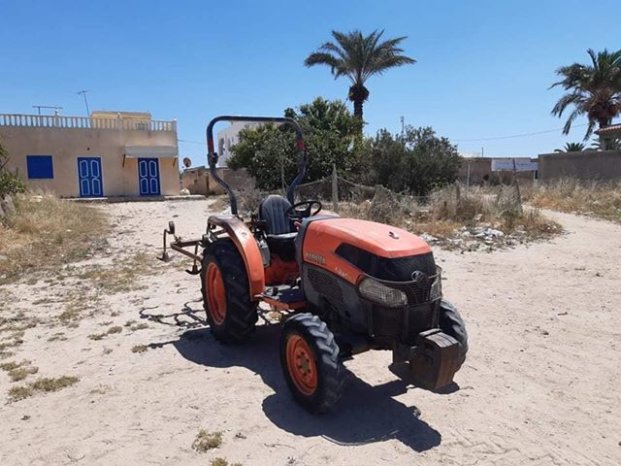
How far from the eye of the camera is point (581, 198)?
Result: 54.6ft

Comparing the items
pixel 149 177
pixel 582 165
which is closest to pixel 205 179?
pixel 149 177

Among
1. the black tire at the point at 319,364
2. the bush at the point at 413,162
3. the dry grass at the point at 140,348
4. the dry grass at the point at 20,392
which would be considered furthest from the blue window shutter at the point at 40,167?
the black tire at the point at 319,364

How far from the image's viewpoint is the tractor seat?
16.3 feet

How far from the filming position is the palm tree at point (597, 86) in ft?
94.4

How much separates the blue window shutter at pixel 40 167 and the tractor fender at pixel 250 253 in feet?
71.7

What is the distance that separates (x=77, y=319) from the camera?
6.13 meters

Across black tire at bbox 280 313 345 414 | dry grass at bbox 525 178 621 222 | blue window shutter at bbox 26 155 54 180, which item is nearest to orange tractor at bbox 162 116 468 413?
black tire at bbox 280 313 345 414

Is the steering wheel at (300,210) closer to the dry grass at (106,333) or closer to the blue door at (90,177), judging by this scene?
the dry grass at (106,333)

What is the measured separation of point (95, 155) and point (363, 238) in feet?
78.0

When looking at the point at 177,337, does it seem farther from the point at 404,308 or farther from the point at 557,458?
the point at 557,458

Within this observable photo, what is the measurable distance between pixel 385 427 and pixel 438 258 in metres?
6.16

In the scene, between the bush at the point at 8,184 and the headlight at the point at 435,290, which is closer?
the headlight at the point at 435,290

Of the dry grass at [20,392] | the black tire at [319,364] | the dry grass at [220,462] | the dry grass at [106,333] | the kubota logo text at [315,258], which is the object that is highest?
the kubota logo text at [315,258]

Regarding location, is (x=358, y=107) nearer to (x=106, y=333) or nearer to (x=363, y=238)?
(x=106, y=333)
